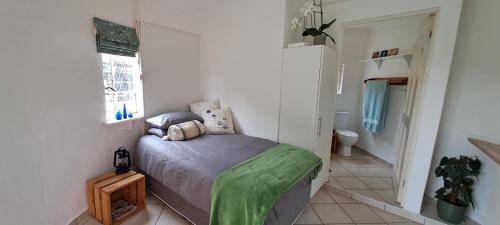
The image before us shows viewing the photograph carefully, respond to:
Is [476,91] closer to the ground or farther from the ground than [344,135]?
farther from the ground

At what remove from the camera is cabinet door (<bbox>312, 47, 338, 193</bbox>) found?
2.12m

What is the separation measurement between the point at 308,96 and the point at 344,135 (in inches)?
72.1

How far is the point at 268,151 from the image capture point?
2.03m

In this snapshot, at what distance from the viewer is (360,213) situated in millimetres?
2131

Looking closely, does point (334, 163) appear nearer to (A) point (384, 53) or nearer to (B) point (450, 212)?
(B) point (450, 212)

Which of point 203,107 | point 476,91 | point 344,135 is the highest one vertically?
point 476,91

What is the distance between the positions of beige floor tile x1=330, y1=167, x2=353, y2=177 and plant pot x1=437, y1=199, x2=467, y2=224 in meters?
1.02

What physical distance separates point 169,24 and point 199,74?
846 mm

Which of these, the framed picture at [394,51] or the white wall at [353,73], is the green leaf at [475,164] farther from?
the white wall at [353,73]

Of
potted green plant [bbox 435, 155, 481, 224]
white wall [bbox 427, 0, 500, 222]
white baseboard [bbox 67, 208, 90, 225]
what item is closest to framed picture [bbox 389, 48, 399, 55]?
white wall [bbox 427, 0, 500, 222]

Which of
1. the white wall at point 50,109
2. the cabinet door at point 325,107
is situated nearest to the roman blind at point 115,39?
the white wall at point 50,109

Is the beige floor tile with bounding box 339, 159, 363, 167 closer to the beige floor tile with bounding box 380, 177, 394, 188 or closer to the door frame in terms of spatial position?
the beige floor tile with bounding box 380, 177, 394, 188

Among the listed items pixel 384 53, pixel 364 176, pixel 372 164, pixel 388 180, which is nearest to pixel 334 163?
pixel 364 176

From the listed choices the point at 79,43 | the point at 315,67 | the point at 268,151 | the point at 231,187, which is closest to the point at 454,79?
the point at 315,67
